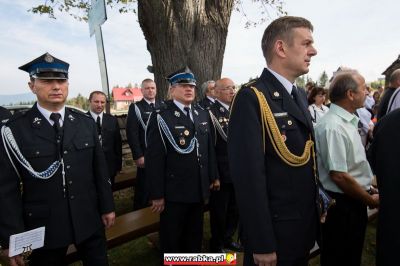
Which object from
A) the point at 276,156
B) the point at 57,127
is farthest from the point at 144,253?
the point at 276,156

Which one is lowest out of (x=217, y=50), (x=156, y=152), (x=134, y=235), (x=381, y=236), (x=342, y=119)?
(x=134, y=235)

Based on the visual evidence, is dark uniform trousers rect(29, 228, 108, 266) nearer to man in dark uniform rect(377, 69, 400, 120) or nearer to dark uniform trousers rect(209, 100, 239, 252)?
dark uniform trousers rect(209, 100, 239, 252)

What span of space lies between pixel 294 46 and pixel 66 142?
175 centimetres

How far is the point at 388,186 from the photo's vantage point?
55.4 inches

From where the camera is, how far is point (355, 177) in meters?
2.35

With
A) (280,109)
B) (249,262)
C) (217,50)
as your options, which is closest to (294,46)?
(280,109)

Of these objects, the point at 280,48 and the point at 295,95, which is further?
the point at 295,95

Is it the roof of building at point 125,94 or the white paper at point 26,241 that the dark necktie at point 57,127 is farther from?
the roof of building at point 125,94

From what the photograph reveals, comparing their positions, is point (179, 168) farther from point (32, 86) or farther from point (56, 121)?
point (32, 86)

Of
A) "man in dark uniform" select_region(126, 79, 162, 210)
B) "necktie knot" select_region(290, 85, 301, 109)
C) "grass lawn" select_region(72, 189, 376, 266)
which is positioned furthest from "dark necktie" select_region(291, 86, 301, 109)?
"man in dark uniform" select_region(126, 79, 162, 210)

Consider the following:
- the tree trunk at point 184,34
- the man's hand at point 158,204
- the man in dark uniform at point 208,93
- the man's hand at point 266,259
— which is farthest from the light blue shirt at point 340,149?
the tree trunk at point 184,34

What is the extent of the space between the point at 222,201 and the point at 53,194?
2125 millimetres

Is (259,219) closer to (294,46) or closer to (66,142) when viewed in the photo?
(294,46)

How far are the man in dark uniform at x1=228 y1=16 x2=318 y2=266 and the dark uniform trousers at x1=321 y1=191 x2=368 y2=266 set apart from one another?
651 mm
